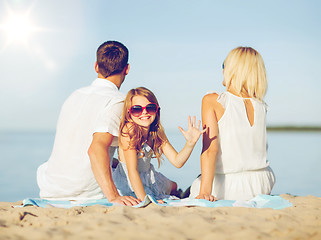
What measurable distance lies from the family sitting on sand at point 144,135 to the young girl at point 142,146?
0.01 metres

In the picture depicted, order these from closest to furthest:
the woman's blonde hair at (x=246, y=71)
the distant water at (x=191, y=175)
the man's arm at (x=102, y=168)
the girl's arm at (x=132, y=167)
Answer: the man's arm at (x=102, y=168)
the girl's arm at (x=132, y=167)
the woman's blonde hair at (x=246, y=71)
the distant water at (x=191, y=175)

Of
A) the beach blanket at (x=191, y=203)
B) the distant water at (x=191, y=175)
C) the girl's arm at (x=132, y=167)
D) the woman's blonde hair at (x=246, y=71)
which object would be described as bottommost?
the distant water at (x=191, y=175)

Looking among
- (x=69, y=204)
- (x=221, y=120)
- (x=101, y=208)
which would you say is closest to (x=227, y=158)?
(x=221, y=120)

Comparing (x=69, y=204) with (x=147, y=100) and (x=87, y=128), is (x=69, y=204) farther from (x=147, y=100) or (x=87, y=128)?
(x=147, y=100)

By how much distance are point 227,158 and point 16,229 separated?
90.6 inches

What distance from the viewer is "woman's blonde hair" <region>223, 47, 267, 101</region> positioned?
15.1 ft

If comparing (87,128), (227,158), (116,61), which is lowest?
(227,158)

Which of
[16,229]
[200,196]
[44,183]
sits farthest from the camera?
[44,183]

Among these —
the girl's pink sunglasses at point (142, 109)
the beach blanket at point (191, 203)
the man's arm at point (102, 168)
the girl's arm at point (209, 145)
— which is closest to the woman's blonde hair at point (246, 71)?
the girl's arm at point (209, 145)

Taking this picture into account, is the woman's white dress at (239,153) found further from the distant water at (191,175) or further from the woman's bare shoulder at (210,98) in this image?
the distant water at (191,175)

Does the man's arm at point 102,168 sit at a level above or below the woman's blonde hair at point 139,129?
below

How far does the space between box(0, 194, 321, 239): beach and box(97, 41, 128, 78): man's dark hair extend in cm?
153

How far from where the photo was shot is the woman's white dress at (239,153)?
466cm

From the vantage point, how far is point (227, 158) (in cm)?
471
